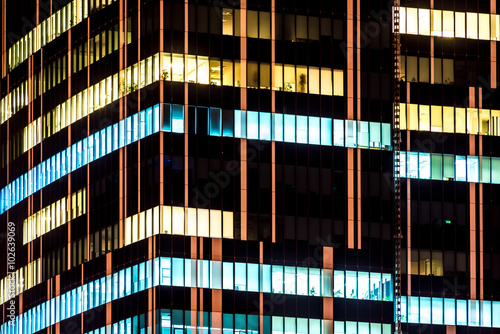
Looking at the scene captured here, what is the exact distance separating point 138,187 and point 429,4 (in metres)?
35.0

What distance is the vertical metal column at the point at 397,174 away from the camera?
134375mm

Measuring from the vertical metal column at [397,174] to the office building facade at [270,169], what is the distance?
194 mm

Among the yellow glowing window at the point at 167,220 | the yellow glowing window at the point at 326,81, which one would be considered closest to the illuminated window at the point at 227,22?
the yellow glowing window at the point at 326,81

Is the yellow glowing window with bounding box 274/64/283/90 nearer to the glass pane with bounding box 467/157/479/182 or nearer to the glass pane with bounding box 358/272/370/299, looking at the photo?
the glass pane with bounding box 358/272/370/299

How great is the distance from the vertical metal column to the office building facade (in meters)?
0.19

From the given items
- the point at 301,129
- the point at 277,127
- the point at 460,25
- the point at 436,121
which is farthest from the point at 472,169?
the point at 277,127

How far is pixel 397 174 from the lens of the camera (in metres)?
137

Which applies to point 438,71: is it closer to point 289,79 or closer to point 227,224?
point 289,79

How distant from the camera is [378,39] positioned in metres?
139

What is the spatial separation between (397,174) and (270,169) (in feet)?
42.7

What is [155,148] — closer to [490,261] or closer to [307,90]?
[307,90]

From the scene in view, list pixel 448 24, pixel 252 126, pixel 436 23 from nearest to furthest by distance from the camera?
pixel 252 126
pixel 436 23
pixel 448 24

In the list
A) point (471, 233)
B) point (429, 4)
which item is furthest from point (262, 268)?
point (429, 4)

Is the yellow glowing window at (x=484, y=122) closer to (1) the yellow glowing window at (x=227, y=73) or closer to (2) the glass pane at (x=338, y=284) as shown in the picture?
A: (2) the glass pane at (x=338, y=284)
